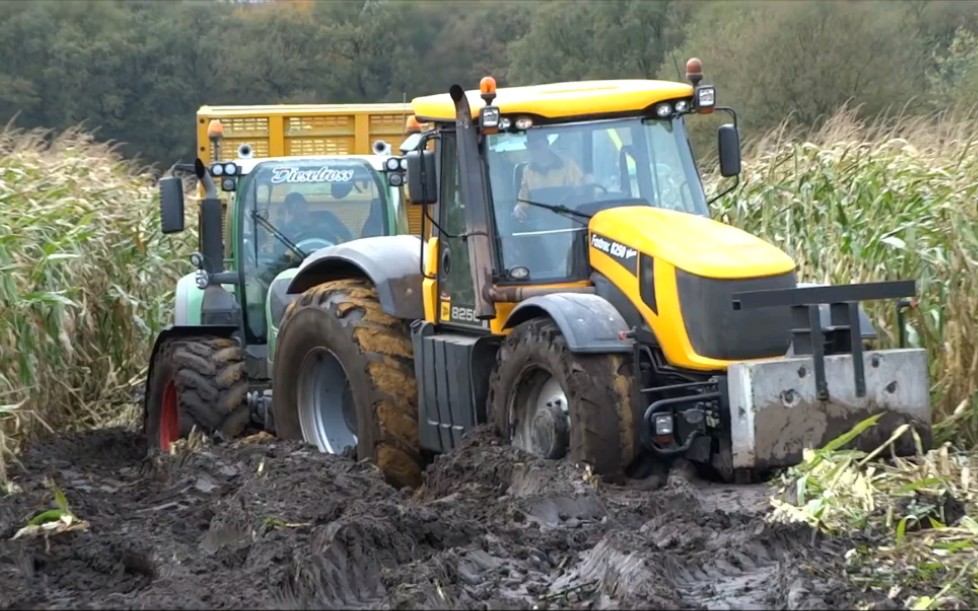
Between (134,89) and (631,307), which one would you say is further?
(134,89)

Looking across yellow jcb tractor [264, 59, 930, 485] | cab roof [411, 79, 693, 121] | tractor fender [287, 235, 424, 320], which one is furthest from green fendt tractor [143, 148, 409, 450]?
cab roof [411, 79, 693, 121]

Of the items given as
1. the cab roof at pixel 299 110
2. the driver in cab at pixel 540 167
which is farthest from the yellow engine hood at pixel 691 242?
the cab roof at pixel 299 110

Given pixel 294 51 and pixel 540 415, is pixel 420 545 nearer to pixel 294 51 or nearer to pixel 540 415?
pixel 540 415

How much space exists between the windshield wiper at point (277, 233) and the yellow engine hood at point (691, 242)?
3.79 m

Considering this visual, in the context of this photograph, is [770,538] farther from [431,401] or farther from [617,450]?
[431,401]

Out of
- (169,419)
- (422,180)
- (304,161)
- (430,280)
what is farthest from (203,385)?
(422,180)

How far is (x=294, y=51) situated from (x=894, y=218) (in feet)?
88.2

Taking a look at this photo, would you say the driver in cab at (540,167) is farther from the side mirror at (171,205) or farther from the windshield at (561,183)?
the side mirror at (171,205)

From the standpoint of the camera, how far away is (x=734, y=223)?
12.7 m

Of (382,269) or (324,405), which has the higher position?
(382,269)

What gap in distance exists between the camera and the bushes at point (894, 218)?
9.90 meters

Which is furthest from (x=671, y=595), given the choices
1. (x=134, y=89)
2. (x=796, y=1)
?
(x=134, y=89)

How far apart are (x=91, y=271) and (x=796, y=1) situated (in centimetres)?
1418

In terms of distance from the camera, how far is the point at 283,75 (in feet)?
118
